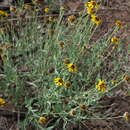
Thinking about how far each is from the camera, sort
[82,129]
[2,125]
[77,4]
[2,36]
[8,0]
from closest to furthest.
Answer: [2,125], [82,129], [2,36], [8,0], [77,4]

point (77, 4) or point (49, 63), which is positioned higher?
point (77, 4)

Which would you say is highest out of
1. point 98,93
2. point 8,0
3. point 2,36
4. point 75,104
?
point 8,0

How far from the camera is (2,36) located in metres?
3.04

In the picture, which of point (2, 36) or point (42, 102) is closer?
point (42, 102)

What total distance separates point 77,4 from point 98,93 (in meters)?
2.25

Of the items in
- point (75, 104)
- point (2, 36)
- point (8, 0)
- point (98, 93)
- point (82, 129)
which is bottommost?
point (82, 129)

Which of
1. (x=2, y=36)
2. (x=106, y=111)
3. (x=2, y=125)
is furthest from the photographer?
(x=2, y=36)

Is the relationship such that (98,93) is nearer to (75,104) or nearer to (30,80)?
(75,104)

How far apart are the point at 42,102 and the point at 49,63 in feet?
1.70

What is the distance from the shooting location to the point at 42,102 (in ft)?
7.80

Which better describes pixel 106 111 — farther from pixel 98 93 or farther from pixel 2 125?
pixel 2 125

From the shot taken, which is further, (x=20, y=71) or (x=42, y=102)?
(x=20, y=71)

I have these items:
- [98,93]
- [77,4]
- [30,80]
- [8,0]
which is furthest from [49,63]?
[77,4]

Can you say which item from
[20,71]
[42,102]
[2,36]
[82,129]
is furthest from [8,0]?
[82,129]
